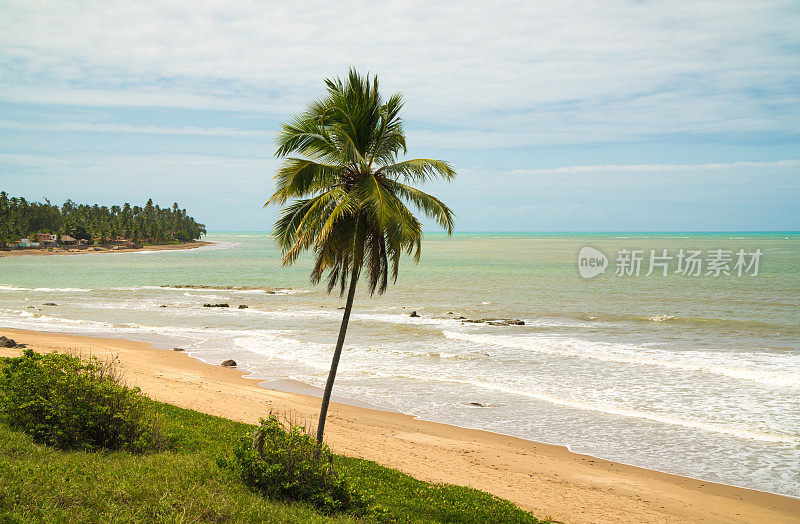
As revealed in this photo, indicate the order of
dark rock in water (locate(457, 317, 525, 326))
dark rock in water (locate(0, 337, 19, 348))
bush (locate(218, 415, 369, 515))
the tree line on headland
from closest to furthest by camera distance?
bush (locate(218, 415, 369, 515))
dark rock in water (locate(0, 337, 19, 348))
dark rock in water (locate(457, 317, 525, 326))
the tree line on headland

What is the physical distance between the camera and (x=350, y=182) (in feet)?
30.5

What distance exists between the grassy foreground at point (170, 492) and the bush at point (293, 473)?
24 cm

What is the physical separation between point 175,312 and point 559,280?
40.4 m

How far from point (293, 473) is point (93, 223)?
165091 millimetres

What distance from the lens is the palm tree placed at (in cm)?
895

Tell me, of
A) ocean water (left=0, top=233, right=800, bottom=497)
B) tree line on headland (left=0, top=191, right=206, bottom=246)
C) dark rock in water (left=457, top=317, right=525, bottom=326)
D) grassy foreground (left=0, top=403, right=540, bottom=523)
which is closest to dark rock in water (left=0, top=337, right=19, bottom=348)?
ocean water (left=0, top=233, right=800, bottom=497)

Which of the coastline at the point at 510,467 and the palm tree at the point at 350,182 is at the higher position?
the palm tree at the point at 350,182

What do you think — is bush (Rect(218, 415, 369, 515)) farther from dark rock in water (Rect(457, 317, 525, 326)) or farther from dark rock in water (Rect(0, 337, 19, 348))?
dark rock in water (Rect(457, 317, 525, 326))

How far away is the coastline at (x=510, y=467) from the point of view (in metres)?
9.74

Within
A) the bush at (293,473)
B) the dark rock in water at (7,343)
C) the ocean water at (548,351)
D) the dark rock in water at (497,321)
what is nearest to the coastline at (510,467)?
the ocean water at (548,351)

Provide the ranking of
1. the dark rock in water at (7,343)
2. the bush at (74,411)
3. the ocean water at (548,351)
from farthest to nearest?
the dark rock in water at (7,343), the ocean water at (548,351), the bush at (74,411)

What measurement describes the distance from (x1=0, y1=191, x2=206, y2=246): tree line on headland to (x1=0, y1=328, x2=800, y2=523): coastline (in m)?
128

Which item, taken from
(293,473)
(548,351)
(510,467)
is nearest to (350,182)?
(293,473)

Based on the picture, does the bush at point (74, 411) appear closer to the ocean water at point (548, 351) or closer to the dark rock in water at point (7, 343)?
the ocean water at point (548, 351)
